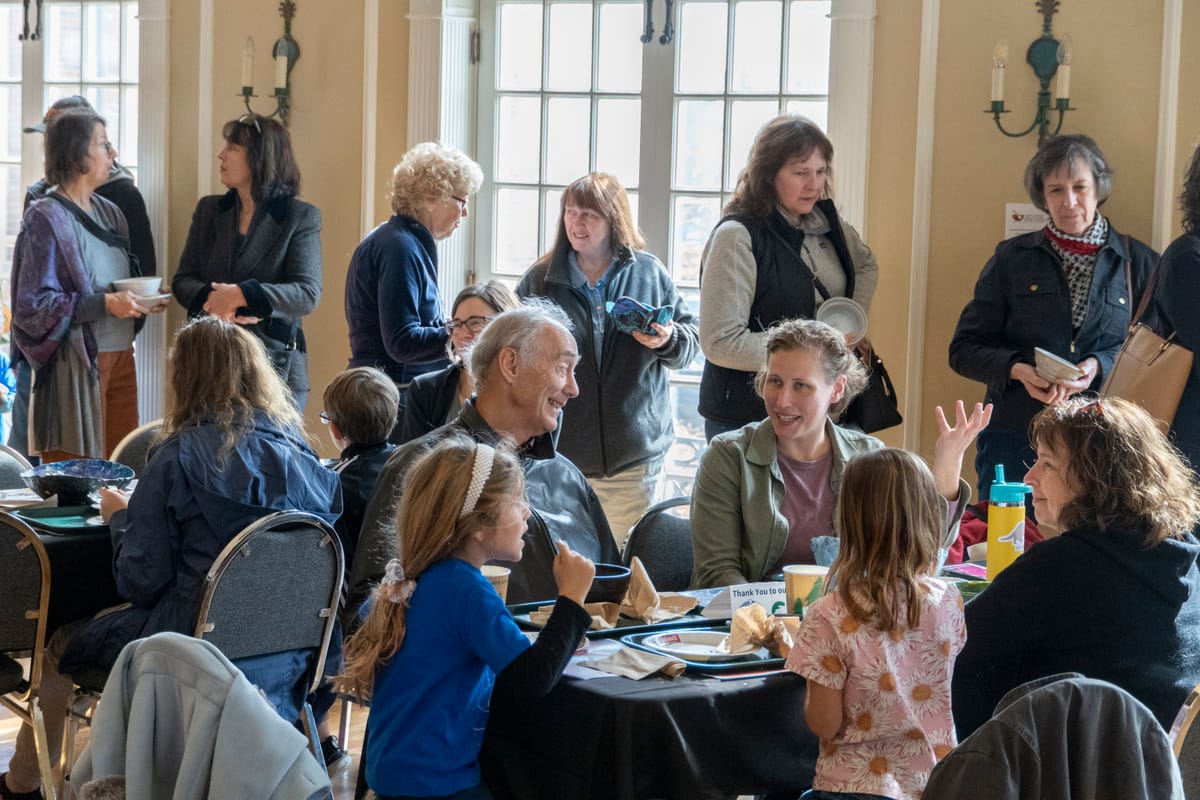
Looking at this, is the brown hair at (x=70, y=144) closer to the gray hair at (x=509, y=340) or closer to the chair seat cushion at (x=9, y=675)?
the chair seat cushion at (x=9, y=675)

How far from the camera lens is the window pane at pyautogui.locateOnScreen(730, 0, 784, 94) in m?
5.04

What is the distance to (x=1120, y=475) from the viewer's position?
2.29m

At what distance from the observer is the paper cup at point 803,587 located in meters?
2.56

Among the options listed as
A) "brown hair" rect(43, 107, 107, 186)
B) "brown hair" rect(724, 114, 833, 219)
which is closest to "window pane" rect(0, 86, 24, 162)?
"brown hair" rect(43, 107, 107, 186)

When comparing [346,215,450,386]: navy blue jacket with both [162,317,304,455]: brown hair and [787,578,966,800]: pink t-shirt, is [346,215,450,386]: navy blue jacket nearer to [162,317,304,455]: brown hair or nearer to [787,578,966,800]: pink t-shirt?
[162,317,304,455]: brown hair

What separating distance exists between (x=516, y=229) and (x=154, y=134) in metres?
1.57

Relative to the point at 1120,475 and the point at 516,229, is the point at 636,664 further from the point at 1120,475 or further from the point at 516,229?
the point at 516,229

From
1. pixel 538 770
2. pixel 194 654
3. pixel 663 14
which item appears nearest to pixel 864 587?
pixel 538 770

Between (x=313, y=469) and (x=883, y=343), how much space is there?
2167 millimetres

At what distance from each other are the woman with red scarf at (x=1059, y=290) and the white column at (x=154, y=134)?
3.34 metres

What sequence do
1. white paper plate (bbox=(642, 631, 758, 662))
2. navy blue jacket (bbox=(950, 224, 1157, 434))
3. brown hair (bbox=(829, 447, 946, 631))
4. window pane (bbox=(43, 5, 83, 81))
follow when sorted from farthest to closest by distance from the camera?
window pane (bbox=(43, 5, 83, 81)), navy blue jacket (bbox=(950, 224, 1157, 434)), white paper plate (bbox=(642, 631, 758, 662)), brown hair (bbox=(829, 447, 946, 631))

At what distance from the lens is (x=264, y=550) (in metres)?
3.07

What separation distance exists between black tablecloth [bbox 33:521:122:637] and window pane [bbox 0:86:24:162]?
12.2 ft

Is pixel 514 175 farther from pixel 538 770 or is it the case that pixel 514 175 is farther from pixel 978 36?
pixel 538 770
